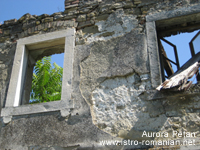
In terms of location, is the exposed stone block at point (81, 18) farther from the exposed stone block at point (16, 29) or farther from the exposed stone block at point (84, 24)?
the exposed stone block at point (16, 29)

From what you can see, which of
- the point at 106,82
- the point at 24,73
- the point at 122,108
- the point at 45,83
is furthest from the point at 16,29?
the point at 45,83

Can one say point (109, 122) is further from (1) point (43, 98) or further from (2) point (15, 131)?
(1) point (43, 98)

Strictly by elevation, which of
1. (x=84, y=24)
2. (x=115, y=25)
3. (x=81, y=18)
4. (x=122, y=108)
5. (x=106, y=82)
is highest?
(x=81, y=18)

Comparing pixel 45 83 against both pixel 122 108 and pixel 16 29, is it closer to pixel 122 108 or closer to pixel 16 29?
pixel 16 29

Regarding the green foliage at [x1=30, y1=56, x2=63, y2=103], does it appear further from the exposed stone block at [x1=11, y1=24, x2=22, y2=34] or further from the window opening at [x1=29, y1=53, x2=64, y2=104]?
the exposed stone block at [x1=11, y1=24, x2=22, y2=34]

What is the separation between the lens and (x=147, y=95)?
3721mm

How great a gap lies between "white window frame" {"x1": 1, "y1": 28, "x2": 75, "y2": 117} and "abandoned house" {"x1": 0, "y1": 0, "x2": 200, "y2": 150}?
2cm

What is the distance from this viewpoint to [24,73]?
15.8ft

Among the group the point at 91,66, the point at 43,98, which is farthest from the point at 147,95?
the point at 43,98

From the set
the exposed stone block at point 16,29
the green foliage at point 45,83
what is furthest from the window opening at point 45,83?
the exposed stone block at point 16,29

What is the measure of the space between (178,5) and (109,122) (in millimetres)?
2368

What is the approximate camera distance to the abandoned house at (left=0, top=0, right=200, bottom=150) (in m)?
3.52

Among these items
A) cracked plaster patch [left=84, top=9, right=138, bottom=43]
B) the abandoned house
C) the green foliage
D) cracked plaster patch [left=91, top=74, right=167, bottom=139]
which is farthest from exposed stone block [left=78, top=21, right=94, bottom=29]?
the green foliage

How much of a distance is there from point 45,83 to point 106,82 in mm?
5552
